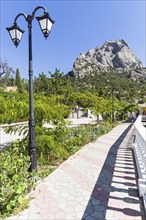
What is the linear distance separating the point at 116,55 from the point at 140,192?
126m

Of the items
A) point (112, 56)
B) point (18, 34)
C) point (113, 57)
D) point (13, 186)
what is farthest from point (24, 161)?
point (112, 56)

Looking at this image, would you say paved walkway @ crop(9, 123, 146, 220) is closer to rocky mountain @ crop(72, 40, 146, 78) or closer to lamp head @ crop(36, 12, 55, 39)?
lamp head @ crop(36, 12, 55, 39)

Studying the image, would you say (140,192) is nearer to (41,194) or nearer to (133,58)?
(41,194)

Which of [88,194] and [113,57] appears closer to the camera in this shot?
[88,194]

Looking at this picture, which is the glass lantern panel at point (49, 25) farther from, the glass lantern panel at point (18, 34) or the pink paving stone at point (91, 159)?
the pink paving stone at point (91, 159)

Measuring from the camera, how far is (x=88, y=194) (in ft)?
11.9

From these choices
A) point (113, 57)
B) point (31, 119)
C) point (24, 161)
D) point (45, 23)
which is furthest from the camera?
point (113, 57)

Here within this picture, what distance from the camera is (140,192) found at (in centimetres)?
349

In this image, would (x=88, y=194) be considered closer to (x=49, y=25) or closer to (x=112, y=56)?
(x=49, y=25)

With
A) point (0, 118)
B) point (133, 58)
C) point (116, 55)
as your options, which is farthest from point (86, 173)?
point (133, 58)

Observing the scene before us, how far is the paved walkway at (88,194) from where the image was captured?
9.73 feet

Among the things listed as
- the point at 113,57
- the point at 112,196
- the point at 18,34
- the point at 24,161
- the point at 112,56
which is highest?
the point at 112,56

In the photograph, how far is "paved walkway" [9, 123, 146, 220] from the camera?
2967mm

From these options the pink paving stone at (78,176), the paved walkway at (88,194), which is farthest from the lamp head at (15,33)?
the pink paving stone at (78,176)
